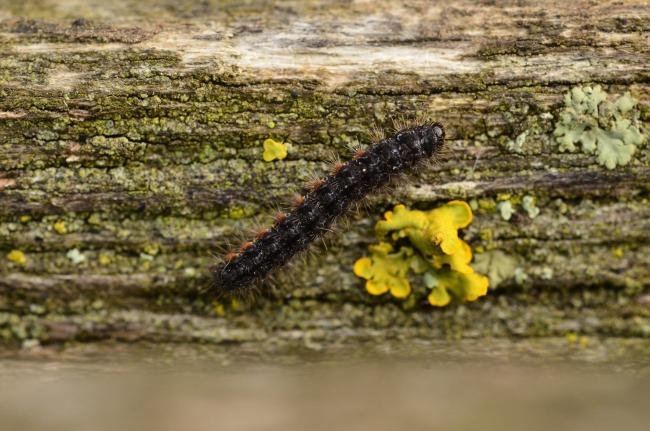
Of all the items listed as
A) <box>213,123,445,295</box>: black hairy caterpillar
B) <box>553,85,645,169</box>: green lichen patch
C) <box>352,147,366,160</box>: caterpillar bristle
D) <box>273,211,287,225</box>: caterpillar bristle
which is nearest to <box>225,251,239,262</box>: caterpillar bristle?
<box>213,123,445,295</box>: black hairy caterpillar

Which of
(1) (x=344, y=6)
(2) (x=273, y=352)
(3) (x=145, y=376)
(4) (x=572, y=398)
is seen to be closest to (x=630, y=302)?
(4) (x=572, y=398)

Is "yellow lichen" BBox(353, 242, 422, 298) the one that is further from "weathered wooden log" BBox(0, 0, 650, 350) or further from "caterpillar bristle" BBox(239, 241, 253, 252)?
"caterpillar bristle" BBox(239, 241, 253, 252)

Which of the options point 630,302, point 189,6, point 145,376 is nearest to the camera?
point 630,302

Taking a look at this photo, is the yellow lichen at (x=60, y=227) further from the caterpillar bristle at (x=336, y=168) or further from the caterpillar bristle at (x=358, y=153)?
the caterpillar bristle at (x=358, y=153)

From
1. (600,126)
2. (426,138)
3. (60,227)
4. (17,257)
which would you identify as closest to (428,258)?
(426,138)

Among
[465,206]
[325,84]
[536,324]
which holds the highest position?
[325,84]

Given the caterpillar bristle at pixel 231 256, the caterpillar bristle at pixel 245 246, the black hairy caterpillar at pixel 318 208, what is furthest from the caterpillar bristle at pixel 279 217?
the caterpillar bristle at pixel 231 256

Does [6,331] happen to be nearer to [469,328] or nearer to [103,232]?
[103,232]
